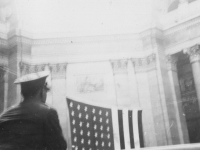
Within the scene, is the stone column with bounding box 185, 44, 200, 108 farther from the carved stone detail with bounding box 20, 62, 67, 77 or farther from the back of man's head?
the back of man's head

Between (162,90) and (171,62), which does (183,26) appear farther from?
(162,90)

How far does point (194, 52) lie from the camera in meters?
9.55

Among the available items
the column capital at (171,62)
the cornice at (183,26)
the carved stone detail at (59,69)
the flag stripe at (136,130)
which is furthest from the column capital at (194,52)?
the carved stone detail at (59,69)

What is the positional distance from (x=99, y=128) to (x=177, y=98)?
153 inches

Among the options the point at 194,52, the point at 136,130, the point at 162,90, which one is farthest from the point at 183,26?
the point at 136,130

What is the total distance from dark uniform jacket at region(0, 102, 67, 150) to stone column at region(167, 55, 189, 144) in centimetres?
859

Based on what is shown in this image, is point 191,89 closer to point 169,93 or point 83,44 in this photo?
point 169,93

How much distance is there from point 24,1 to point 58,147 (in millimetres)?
10229

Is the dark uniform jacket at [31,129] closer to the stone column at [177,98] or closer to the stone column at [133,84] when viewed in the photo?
the stone column at [133,84]

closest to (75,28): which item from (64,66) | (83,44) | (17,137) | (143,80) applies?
(83,44)

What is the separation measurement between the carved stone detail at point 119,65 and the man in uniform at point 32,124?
836 centimetres

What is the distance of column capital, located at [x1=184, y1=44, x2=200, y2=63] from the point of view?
946 cm

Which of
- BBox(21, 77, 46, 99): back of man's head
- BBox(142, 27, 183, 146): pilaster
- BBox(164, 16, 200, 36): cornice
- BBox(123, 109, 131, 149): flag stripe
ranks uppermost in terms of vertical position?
BBox(164, 16, 200, 36): cornice

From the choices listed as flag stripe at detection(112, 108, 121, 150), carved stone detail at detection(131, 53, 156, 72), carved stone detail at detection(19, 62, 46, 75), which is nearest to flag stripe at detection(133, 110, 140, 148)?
flag stripe at detection(112, 108, 121, 150)
